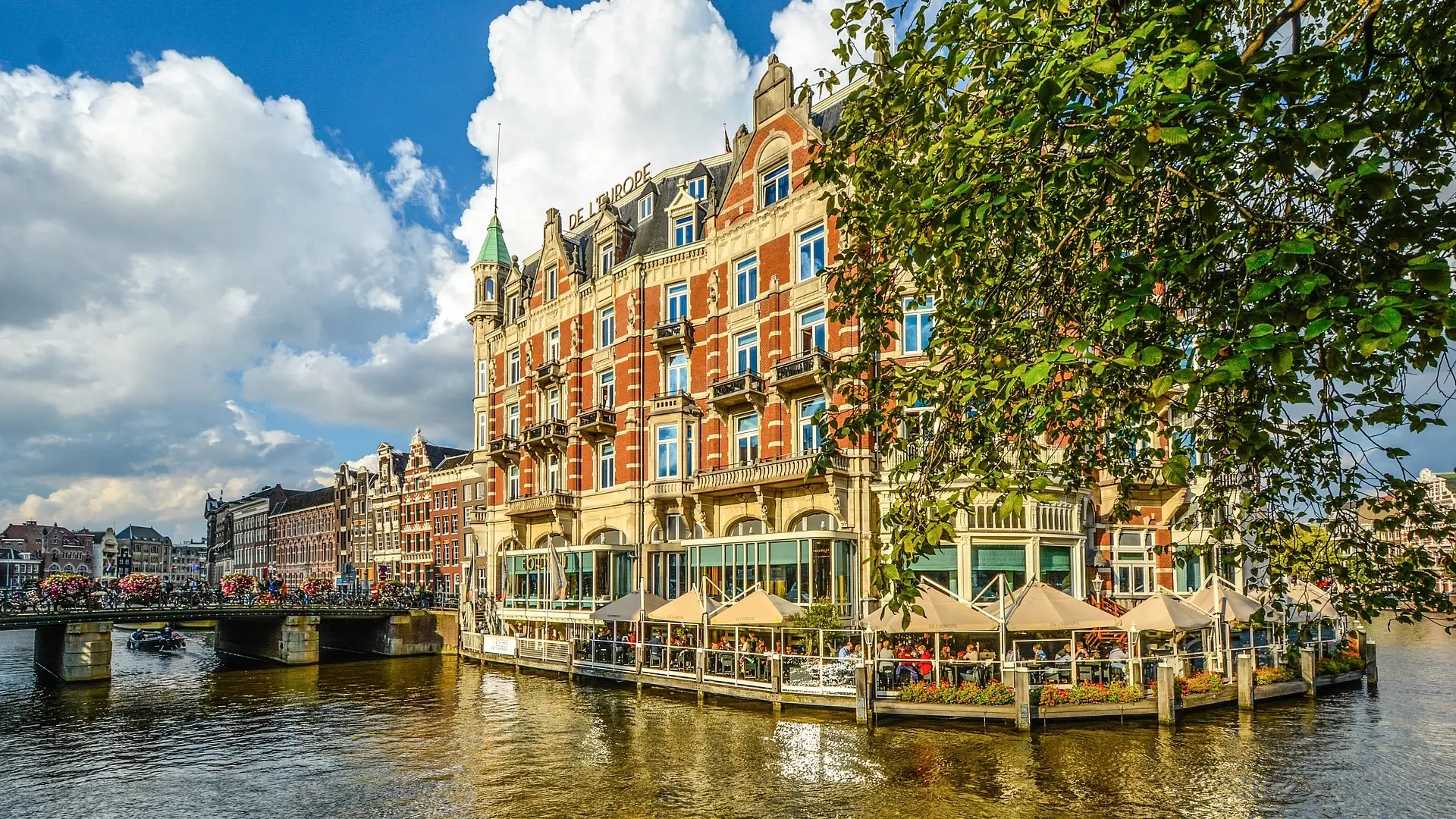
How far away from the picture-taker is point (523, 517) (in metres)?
46.8

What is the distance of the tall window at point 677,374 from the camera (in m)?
39.5

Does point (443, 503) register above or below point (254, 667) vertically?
above

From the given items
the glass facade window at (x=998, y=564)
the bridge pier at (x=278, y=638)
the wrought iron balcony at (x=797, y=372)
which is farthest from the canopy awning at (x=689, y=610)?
the bridge pier at (x=278, y=638)

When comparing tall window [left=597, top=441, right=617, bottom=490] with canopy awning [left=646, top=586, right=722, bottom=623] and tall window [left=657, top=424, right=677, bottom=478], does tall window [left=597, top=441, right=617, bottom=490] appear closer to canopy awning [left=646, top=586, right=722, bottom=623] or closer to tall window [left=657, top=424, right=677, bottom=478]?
tall window [left=657, top=424, right=677, bottom=478]

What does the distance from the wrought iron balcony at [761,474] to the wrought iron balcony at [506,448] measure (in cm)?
1463

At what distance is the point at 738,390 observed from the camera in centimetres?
3481

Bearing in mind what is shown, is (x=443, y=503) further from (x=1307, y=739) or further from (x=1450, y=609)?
(x=1450, y=609)

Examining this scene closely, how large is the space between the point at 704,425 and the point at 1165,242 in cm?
3062

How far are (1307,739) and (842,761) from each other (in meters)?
10.6

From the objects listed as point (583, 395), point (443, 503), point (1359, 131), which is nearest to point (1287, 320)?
point (1359, 131)

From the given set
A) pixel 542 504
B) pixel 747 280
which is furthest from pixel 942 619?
pixel 542 504

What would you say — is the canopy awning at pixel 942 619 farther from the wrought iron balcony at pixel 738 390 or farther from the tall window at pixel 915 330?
the wrought iron balcony at pixel 738 390

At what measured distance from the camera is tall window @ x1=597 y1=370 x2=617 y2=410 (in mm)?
42656

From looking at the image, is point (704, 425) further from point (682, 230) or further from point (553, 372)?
point (553, 372)
